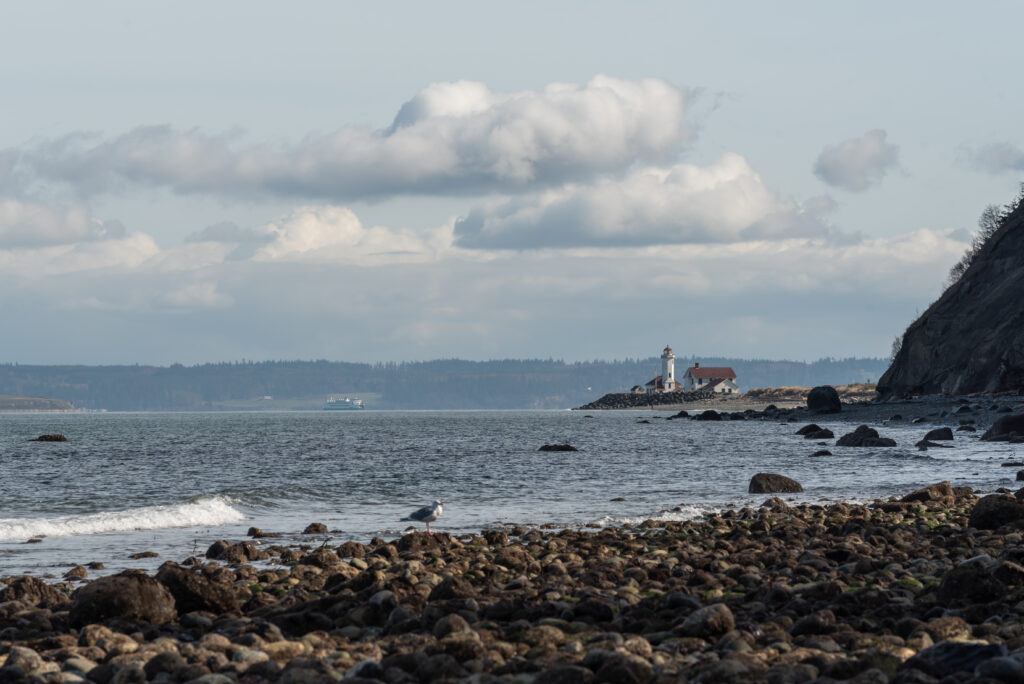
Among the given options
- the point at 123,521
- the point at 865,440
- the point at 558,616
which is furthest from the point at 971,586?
the point at 865,440

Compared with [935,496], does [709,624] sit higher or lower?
higher

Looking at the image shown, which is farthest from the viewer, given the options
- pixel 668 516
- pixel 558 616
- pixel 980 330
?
pixel 980 330

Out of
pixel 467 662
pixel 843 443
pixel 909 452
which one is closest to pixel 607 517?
pixel 467 662

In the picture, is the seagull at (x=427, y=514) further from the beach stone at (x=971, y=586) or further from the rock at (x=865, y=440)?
the rock at (x=865, y=440)

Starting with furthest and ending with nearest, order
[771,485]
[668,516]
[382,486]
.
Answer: [382,486]
[771,485]
[668,516]

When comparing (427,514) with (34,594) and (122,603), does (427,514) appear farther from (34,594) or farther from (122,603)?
(122,603)

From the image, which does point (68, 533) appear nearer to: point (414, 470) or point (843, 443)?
point (414, 470)

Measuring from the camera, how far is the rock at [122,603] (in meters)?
11.1

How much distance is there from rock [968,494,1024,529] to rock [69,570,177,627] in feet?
44.6

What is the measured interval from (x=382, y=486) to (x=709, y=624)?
85.3ft

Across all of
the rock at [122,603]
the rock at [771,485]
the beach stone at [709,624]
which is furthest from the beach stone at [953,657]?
the rock at [771,485]

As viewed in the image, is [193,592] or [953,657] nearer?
[953,657]

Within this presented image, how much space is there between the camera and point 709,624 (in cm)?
941

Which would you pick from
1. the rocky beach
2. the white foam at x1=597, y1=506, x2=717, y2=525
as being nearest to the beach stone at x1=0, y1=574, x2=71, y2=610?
the rocky beach
